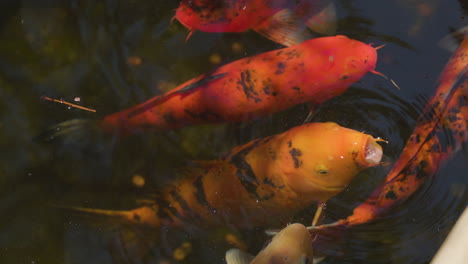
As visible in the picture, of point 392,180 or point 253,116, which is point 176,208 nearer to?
point 253,116

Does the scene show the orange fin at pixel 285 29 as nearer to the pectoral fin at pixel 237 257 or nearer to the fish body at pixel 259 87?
the fish body at pixel 259 87

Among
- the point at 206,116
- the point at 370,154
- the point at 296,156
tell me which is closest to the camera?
the point at 370,154

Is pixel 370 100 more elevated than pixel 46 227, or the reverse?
pixel 370 100

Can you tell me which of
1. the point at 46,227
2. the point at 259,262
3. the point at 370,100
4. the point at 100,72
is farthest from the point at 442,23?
the point at 46,227

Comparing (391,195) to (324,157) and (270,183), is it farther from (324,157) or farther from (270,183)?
(270,183)

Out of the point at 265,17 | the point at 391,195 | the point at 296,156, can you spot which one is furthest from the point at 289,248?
the point at 265,17

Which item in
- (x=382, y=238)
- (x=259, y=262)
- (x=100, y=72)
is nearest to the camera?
(x=259, y=262)

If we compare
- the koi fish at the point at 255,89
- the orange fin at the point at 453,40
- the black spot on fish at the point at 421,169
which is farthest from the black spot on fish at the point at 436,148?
the orange fin at the point at 453,40
